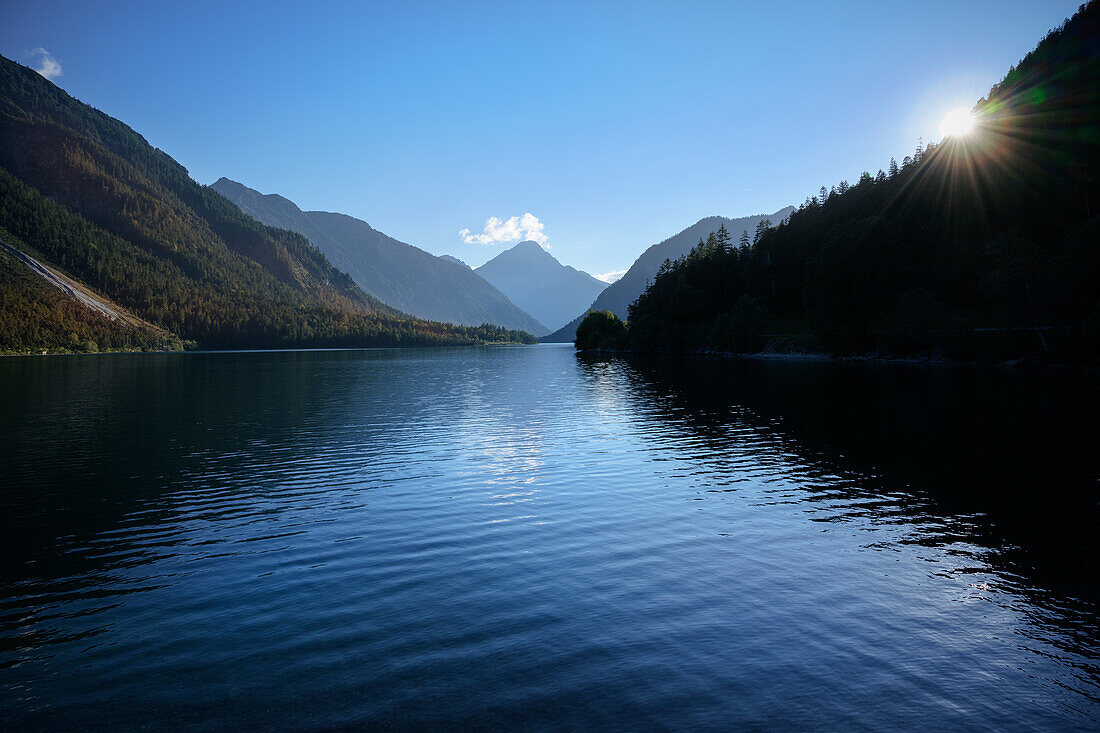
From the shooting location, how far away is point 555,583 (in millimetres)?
17438

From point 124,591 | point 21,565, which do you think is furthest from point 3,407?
point 124,591

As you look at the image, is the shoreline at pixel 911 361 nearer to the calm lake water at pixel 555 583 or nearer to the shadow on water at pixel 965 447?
the shadow on water at pixel 965 447

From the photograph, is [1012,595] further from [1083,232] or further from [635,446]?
[1083,232]

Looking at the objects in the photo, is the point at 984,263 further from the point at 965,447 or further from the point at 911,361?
the point at 965,447

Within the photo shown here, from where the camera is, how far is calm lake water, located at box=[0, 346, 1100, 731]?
11398 millimetres

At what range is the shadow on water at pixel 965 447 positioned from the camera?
2120cm

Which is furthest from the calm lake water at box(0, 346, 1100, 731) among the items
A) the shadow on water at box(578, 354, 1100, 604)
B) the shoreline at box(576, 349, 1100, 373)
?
the shoreline at box(576, 349, 1100, 373)

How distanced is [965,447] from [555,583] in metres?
34.6

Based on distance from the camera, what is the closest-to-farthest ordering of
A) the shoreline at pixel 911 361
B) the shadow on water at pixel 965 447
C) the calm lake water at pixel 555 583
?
1. the calm lake water at pixel 555 583
2. the shadow on water at pixel 965 447
3. the shoreline at pixel 911 361

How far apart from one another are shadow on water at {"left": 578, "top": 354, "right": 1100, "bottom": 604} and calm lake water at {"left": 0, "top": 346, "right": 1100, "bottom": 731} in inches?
10.0

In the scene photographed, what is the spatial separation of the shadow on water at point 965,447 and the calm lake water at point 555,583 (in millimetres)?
255

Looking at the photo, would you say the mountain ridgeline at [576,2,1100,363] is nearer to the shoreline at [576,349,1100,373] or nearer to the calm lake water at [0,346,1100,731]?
the shoreline at [576,349,1100,373]

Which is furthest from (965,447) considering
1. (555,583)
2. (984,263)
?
(984,263)

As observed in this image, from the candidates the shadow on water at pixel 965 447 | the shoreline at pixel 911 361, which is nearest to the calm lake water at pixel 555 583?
the shadow on water at pixel 965 447
